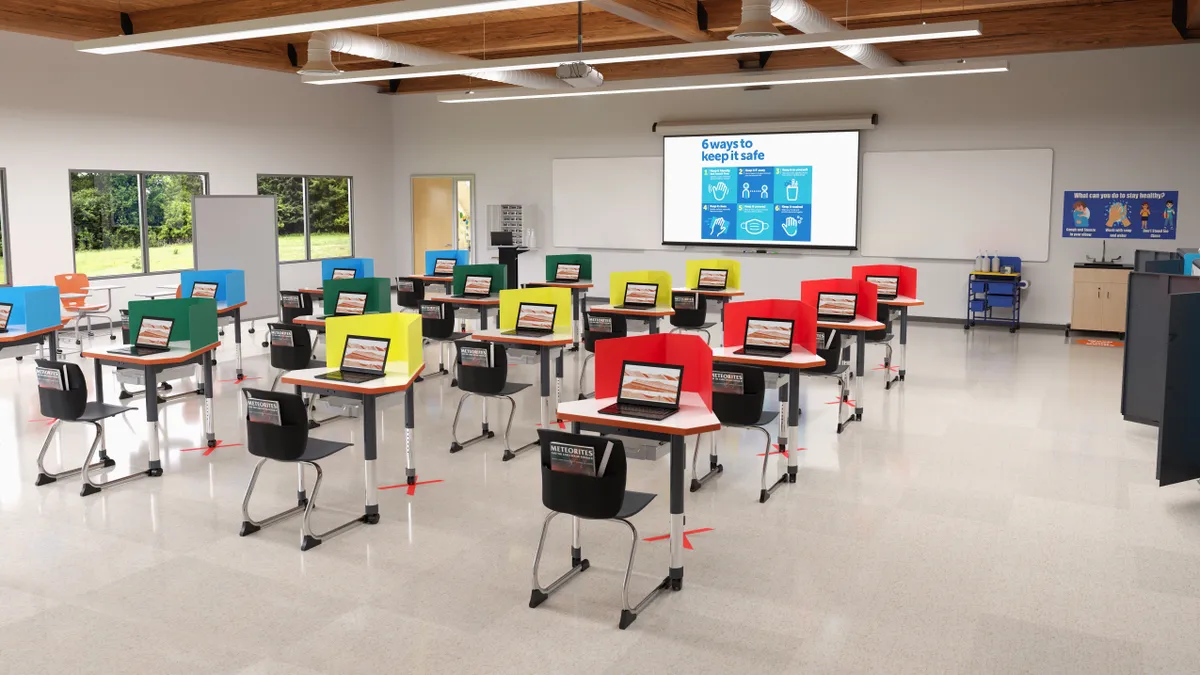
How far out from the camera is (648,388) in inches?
196

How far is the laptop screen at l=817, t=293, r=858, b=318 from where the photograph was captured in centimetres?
806

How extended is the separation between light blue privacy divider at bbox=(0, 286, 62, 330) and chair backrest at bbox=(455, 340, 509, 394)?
355cm

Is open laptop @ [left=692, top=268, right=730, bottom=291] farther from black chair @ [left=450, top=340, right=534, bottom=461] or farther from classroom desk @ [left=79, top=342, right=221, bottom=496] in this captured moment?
classroom desk @ [left=79, top=342, right=221, bottom=496]

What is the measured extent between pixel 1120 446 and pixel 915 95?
760cm

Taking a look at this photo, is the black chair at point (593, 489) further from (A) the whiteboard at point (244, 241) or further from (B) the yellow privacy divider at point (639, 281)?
(A) the whiteboard at point (244, 241)

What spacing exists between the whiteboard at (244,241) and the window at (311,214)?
194cm

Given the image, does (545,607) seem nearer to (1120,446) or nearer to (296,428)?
(296,428)

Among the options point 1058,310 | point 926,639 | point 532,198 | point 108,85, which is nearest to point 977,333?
point 1058,310

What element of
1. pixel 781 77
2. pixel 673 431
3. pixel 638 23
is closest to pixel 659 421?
pixel 673 431

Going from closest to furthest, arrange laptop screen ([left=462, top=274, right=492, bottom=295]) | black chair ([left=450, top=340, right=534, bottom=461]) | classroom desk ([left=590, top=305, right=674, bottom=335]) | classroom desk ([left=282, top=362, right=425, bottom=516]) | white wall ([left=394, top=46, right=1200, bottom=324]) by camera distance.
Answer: classroom desk ([left=282, top=362, right=425, bottom=516]), black chair ([left=450, top=340, right=534, bottom=461]), classroom desk ([left=590, top=305, right=674, bottom=335]), laptop screen ([left=462, top=274, right=492, bottom=295]), white wall ([left=394, top=46, right=1200, bottom=324])

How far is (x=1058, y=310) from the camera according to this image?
13.2 meters

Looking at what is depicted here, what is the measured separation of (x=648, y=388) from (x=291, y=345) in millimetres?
3966

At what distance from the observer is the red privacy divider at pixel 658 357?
5266 millimetres

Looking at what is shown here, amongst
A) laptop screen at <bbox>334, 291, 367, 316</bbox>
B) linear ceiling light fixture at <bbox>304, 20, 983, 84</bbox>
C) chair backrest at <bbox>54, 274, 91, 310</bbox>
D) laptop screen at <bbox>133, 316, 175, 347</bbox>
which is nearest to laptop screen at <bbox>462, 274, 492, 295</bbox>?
laptop screen at <bbox>334, 291, 367, 316</bbox>
